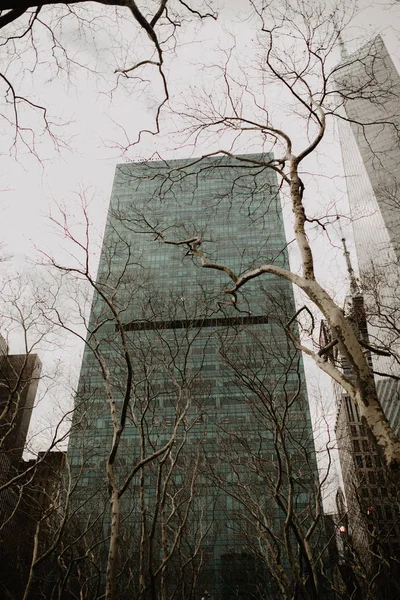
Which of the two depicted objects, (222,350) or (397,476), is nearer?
(397,476)

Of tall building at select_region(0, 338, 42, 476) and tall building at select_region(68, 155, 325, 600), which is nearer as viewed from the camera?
tall building at select_region(68, 155, 325, 600)

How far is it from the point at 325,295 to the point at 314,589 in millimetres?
6585

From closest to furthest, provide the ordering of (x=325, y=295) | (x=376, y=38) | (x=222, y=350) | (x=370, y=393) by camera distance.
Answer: (x=370, y=393), (x=325, y=295), (x=376, y=38), (x=222, y=350)

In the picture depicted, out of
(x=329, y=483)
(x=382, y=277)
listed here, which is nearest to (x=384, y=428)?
(x=382, y=277)

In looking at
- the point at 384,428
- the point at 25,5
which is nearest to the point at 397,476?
the point at 384,428

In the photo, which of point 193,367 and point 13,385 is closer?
point 13,385

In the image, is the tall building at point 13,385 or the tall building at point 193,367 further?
the tall building at point 13,385

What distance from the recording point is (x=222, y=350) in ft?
31.3

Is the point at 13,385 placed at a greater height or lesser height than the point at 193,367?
lesser

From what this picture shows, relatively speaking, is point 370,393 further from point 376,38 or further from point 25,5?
point 376,38

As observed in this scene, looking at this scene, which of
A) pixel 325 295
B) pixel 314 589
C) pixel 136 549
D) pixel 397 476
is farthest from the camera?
pixel 136 549

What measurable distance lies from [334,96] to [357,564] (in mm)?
14673

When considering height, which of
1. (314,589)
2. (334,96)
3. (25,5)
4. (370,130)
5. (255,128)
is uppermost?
(370,130)

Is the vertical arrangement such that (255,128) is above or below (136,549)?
above
